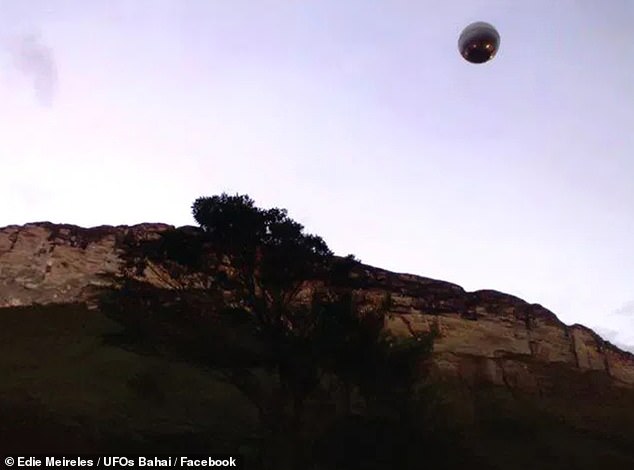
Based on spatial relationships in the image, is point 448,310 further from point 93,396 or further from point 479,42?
point 479,42

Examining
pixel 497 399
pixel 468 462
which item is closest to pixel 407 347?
pixel 468 462

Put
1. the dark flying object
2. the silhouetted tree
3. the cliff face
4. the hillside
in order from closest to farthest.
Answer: the dark flying object
the silhouetted tree
the hillside
the cliff face

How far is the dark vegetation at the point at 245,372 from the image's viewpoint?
2278 cm

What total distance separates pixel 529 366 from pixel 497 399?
329 inches

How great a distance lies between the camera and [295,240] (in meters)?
25.8

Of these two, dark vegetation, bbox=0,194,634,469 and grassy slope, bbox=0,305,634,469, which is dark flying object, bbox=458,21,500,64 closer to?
dark vegetation, bbox=0,194,634,469

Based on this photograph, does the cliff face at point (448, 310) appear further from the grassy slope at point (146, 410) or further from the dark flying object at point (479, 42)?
the dark flying object at point (479, 42)

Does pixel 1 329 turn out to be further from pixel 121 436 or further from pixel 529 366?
pixel 529 366

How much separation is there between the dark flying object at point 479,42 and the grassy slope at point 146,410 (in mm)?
18503

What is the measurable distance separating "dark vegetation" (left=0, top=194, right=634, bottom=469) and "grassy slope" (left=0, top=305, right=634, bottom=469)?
150mm

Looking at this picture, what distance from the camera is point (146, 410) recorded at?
32.5 metres

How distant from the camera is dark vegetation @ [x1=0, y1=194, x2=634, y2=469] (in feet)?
74.7

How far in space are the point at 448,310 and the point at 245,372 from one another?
38848 millimetres

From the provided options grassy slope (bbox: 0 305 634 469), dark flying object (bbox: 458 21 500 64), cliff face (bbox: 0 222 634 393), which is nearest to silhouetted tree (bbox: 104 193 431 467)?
grassy slope (bbox: 0 305 634 469)
